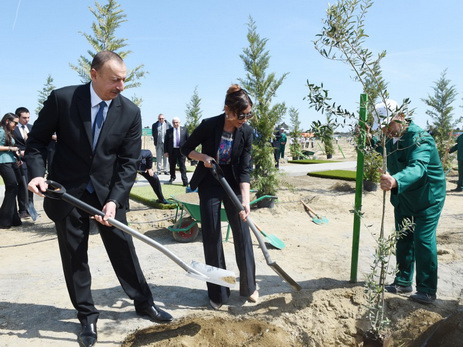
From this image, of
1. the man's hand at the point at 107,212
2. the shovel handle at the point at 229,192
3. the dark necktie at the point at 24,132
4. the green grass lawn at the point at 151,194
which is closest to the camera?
the man's hand at the point at 107,212

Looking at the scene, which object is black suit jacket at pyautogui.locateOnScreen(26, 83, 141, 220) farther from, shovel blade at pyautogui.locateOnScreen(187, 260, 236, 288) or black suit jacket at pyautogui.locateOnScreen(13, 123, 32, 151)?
black suit jacket at pyautogui.locateOnScreen(13, 123, 32, 151)

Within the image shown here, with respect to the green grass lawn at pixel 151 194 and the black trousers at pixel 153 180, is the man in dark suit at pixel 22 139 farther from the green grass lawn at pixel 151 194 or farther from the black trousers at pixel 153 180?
the green grass lawn at pixel 151 194

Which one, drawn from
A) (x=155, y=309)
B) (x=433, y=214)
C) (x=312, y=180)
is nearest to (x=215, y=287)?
(x=155, y=309)

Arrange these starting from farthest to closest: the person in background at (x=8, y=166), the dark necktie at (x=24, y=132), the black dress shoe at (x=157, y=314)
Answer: the dark necktie at (x=24, y=132)
the person in background at (x=8, y=166)
the black dress shoe at (x=157, y=314)

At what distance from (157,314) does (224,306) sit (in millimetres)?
641

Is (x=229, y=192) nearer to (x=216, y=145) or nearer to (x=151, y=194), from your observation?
(x=216, y=145)

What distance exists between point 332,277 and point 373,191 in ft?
21.3

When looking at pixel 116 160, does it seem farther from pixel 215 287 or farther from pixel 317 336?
pixel 317 336

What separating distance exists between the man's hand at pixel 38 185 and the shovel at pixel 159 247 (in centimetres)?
3

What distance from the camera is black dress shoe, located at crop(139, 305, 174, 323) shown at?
326 cm

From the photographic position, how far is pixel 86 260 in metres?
3.11

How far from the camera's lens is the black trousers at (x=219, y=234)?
11.8 feet

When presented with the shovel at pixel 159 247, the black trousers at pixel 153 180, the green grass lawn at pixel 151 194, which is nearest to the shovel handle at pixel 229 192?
the shovel at pixel 159 247

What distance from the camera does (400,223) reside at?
3.85 metres
